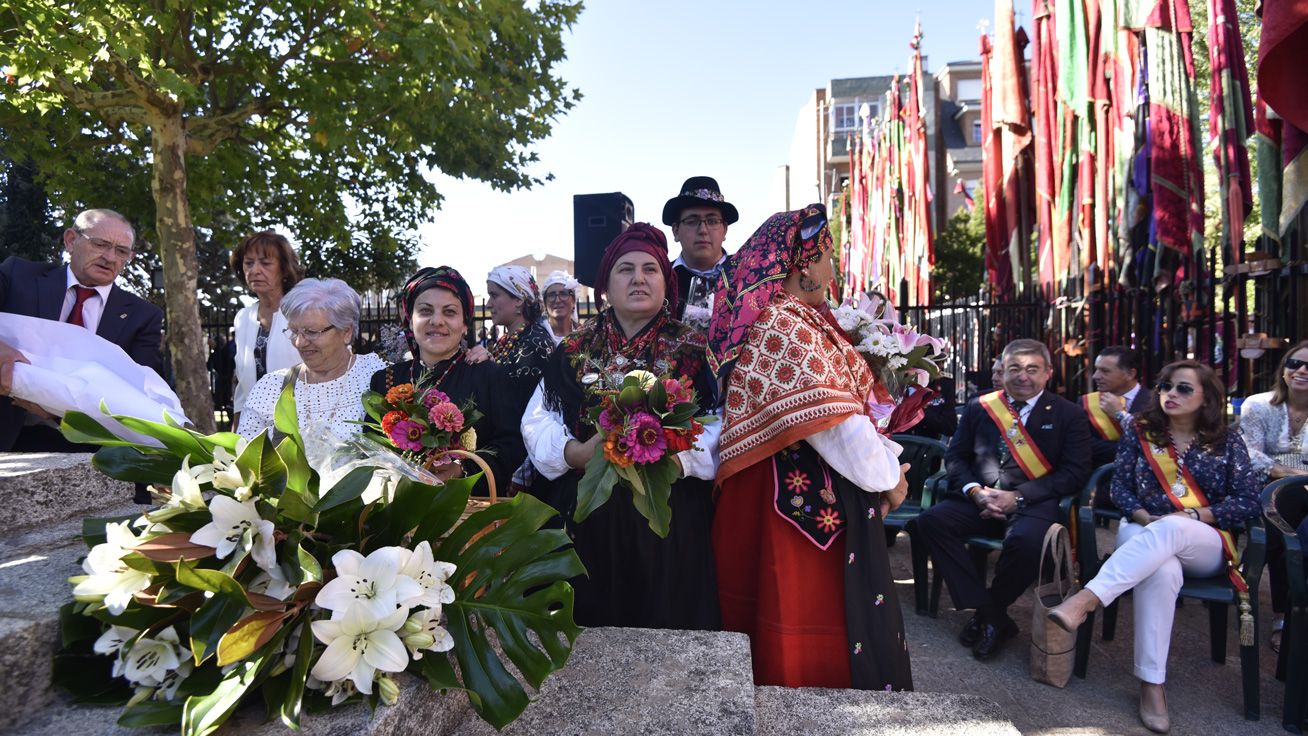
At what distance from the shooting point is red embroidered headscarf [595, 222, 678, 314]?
275cm

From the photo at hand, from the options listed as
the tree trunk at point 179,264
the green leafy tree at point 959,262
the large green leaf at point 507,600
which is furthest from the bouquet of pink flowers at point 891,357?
the green leafy tree at point 959,262

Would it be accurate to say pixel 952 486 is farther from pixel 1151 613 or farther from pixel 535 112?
pixel 535 112

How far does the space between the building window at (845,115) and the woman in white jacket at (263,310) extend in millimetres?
52148

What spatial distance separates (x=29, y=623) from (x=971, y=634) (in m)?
Answer: 4.31

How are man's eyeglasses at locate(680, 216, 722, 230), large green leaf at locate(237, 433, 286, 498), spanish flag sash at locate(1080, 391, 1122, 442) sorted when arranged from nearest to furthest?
large green leaf at locate(237, 433, 286, 498)
man's eyeglasses at locate(680, 216, 722, 230)
spanish flag sash at locate(1080, 391, 1122, 442)

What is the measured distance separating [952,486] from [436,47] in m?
5.61

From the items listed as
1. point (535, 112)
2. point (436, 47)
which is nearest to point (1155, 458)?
point (436, 47)

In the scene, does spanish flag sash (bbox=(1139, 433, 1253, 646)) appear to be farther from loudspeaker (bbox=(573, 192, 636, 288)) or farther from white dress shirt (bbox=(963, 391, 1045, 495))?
loudspeaker (bbox=(573, 192, 636, 288))

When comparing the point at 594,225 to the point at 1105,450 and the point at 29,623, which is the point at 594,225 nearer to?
the point at 1105,450

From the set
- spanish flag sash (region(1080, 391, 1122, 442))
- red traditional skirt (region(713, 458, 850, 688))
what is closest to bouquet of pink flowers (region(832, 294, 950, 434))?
red traditional skirt (region(713, 458, 850, 688))

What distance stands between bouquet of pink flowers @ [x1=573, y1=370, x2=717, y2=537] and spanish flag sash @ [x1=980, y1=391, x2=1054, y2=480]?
334 cm

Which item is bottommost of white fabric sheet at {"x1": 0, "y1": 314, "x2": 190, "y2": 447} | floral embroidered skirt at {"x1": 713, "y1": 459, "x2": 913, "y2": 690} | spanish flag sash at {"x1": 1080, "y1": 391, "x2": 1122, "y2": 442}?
floral embroidered skirt at {"x1": 713, "y1": 459, "x2": 913, "y2": 690}

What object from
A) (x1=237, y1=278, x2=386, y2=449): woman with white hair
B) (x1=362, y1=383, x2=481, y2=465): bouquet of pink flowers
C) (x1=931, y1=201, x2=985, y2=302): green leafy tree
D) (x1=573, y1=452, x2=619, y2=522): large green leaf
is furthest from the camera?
(x1=931, y1=201, x2=985, y2=302): green leafy tree

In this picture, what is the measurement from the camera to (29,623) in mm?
1394
